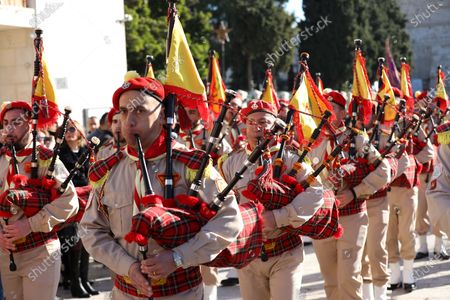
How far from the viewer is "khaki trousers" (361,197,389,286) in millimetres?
7586

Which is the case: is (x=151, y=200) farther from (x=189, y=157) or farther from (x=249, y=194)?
(x=249, y=194)

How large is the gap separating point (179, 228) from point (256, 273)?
1898mm

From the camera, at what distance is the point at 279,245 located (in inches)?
213

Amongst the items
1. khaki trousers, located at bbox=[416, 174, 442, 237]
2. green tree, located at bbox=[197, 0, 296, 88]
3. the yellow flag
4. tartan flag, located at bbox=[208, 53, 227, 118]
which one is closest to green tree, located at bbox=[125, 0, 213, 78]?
green tree, located at bbox=[197, 0, 296, 88]

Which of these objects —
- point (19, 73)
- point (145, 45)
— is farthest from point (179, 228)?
point (145, 45)

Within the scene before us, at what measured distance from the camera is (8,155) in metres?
5.80

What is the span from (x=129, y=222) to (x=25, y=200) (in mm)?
1837

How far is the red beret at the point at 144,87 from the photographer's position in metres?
3.89

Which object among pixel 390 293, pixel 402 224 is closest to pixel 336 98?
pixel 402 224

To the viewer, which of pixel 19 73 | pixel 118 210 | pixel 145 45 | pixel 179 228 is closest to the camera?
pixel 179 228

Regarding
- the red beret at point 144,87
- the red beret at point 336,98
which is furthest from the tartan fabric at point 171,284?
the red beret at point 336,98

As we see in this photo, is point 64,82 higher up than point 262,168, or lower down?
higher up

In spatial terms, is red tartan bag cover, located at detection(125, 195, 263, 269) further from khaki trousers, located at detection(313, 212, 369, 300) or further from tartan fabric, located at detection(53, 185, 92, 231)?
khaki trousers, located at detection(313, 212, 369, 300)

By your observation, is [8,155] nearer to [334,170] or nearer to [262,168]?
[262,168]
